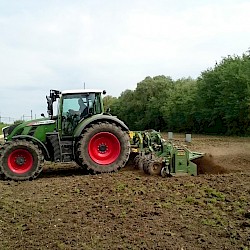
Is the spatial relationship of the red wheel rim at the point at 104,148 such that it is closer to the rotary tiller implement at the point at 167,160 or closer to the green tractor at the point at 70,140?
the green tractor at the point at 70,140

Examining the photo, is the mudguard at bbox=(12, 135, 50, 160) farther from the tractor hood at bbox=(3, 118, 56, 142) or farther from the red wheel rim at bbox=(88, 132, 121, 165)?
the red wheel rim at bbox=(88, 132, 121, 165)

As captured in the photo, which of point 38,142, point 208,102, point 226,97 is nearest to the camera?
point 38,142

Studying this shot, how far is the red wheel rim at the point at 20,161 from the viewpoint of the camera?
11030 mm

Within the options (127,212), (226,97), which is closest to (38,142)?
(127,212)

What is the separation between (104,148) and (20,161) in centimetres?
210

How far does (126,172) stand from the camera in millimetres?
11438

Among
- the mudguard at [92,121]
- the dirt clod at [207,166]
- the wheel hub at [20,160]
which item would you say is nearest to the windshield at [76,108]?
the mudguard at [92,121]

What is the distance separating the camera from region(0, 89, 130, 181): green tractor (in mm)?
11016

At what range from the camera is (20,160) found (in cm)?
1102

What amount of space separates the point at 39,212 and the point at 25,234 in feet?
4.25

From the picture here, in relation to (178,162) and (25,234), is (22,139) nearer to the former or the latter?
(178,162)

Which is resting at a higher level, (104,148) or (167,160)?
(104,148)

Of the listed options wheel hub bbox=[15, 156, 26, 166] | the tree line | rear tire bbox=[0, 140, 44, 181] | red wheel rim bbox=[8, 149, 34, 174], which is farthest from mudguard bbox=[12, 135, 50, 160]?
the tree line

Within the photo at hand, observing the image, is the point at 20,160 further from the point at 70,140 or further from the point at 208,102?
the point at 208,102
